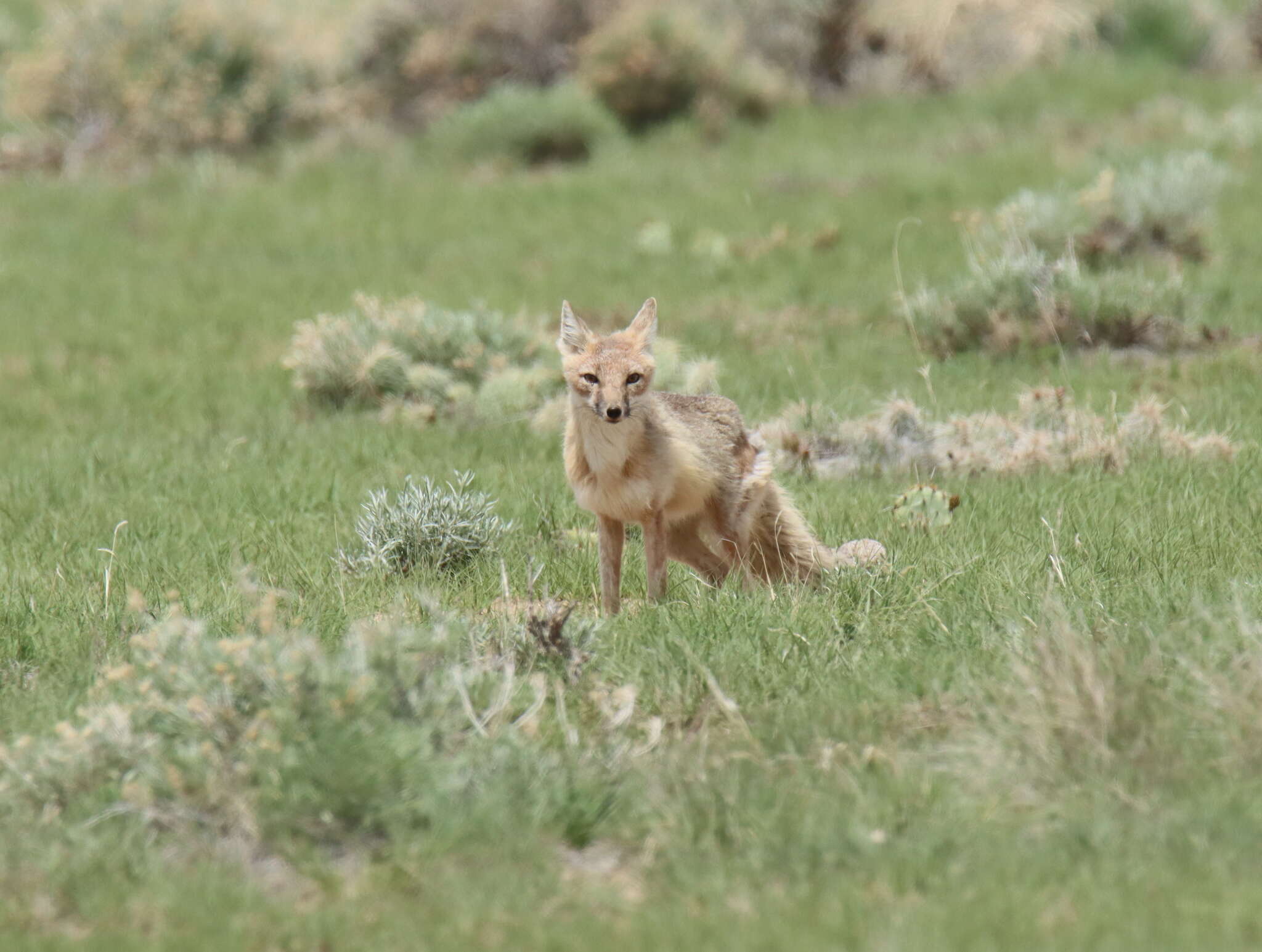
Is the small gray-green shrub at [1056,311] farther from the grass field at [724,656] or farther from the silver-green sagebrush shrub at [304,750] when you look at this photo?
the silver-green sagebrush shrub at [304,750]

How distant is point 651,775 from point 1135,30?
17713 millimetres

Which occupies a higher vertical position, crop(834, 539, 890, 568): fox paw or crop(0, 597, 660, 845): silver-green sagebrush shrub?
crop(0, 597, 660, 845): silver-green sagebrush shrub

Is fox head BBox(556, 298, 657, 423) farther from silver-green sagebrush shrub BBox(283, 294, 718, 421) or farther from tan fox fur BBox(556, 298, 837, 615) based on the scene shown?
silver-green sagebrush shrub BBox(283, 294, 718, 421)

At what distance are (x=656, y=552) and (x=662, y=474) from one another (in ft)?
1.11

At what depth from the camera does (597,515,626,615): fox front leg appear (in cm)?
633

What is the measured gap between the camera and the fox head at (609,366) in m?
5.89

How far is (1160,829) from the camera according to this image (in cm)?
433

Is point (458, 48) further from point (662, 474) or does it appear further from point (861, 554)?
point (662, 474)

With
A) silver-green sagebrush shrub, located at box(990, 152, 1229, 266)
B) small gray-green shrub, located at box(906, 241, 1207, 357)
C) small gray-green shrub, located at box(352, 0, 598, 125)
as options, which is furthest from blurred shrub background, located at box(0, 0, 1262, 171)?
small gray-green shrub, located at box(906, 241, 1207, 357)

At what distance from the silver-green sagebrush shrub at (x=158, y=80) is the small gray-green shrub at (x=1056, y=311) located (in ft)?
35.0

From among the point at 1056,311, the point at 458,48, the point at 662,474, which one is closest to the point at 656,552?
the point at 662,474

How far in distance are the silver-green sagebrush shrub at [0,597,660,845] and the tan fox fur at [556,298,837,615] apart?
1.23 metres

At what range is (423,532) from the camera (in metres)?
7.11

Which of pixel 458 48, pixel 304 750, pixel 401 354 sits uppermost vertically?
pixel 304 750
